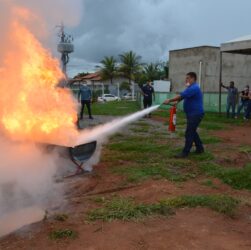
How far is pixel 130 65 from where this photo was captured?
64.9 m

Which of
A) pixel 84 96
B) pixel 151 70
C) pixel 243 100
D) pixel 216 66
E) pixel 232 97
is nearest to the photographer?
pixel 84 96

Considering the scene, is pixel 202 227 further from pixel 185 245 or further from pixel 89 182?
pixel 89 182

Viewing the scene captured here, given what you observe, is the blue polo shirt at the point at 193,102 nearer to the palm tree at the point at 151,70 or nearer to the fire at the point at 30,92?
the fire at the point at 30,92

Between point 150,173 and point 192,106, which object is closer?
point 150,173

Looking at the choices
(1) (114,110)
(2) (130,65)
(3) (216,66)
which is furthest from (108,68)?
(1) (114,110)

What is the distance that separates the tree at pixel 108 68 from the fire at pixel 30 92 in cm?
5858

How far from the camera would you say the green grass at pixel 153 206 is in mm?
5699

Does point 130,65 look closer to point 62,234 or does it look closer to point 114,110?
point 114,110

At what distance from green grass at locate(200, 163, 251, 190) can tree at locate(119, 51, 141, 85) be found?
5626 centimetres

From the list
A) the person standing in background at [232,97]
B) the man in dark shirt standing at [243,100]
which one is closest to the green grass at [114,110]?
the person standing in background at [232,97]

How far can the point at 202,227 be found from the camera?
541 cm

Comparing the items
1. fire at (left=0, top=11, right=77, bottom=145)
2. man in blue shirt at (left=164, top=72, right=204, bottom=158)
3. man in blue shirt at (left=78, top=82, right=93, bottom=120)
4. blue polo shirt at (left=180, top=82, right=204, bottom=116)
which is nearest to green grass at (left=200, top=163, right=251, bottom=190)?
man in blue shirt at (left=164, top=72, right=204, bottom=158)

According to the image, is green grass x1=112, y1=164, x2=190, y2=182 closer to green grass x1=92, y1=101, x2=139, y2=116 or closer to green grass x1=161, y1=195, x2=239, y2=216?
green grass x1=161, y1=195, x2=239, y2=216

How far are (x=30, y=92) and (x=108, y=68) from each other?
59703 mm
